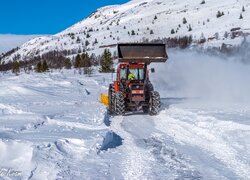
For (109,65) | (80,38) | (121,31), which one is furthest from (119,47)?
(80,38)

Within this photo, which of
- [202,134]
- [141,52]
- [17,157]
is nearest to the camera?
[17,157]

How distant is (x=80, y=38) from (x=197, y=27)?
3795cm

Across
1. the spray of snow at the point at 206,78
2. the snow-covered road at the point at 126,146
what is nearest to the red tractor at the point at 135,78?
the snow-covered road at the point at 126,146

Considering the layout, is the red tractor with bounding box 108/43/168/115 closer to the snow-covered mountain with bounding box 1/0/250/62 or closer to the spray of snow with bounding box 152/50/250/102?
the spray of snow with bounding box 152/50/250/102

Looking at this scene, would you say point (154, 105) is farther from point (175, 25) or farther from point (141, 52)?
point (175, 25)

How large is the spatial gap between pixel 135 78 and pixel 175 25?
71.1m

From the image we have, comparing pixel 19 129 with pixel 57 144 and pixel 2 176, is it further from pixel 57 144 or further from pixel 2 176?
pixel 2 176

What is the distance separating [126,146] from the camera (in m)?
9.70

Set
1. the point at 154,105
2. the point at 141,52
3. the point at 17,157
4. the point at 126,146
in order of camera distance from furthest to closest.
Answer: the point at 141,52
the point at 154,105
the point at 126,146
the point at 17,157

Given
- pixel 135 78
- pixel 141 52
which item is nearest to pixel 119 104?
pixel 135 78

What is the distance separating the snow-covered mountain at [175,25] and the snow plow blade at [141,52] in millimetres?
39740

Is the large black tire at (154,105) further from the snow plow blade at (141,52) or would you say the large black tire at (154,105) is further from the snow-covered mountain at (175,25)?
the snow-covered mountain at (175,25)

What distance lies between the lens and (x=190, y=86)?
25859 millimetres

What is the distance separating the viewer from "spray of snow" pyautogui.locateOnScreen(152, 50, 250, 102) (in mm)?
20828
